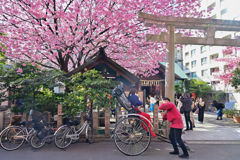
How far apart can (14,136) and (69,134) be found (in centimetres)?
179

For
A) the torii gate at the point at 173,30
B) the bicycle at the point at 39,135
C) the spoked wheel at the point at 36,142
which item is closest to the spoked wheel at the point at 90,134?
the bicycle at the point at 39,135

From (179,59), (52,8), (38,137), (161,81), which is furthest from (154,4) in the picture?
(179,59)

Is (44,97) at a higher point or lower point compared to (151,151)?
higher

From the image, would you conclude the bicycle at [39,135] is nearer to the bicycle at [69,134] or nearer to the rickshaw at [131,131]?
the bicycle at [69,134]

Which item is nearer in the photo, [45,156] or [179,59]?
[45,156]

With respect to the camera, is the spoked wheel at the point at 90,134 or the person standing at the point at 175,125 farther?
the spoked wheel at the point at 90,134

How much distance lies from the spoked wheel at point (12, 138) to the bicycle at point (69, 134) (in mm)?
1208

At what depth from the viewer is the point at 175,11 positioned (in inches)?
427

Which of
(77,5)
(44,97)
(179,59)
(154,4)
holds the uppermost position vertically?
(179,59)

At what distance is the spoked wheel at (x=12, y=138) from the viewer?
18.2ft

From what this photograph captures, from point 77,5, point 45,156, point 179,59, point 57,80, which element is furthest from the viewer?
point 179,59

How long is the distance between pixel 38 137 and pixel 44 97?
258cm

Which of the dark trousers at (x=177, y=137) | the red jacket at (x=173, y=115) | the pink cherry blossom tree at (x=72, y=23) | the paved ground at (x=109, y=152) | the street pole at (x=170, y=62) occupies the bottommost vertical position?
the paved ground at (x=109, y=152)

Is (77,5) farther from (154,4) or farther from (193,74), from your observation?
(193,74)
